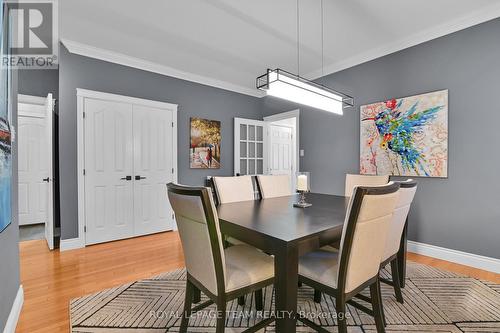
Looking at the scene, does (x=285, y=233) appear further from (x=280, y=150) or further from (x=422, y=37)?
(x=280, y=150)

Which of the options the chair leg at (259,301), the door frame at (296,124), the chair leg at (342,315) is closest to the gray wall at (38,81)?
the door frame at (296,124)

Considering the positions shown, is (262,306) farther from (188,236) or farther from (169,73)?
(169,73)

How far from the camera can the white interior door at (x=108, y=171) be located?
3305 millimetres

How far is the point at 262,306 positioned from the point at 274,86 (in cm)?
166

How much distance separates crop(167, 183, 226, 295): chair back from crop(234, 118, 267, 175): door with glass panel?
11.2ft

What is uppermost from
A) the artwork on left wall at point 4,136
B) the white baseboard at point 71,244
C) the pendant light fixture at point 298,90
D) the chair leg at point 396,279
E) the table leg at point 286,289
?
the pendant light fixture at point 298,90

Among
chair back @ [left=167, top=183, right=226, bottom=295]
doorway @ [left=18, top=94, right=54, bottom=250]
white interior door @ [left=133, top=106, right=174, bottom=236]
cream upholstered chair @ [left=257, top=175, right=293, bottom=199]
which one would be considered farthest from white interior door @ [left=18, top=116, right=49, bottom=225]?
chair back @ [left=167, top=183, right=226, bottom=295]

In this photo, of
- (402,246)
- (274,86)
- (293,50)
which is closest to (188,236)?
(274,86)

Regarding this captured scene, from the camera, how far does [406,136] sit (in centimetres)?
307

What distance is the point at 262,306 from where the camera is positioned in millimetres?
1820

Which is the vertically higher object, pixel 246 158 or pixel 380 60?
pixel 380 60

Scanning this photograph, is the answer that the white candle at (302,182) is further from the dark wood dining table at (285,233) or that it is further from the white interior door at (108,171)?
the white interior door at (108,171)

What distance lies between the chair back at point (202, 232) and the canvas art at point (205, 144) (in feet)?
9.67

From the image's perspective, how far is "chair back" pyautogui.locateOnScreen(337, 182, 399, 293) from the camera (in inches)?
47.9
